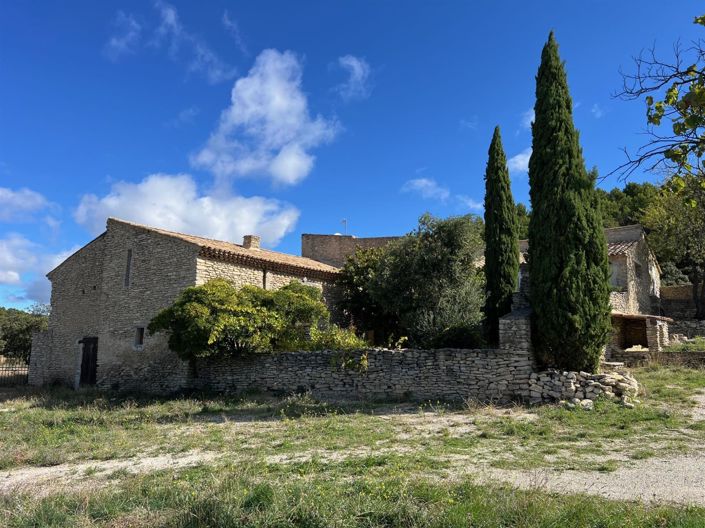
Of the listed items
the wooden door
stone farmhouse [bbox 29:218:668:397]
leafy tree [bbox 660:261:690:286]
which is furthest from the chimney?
leafy tree [bbox 660:261:690:286]

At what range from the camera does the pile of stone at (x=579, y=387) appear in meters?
12.2

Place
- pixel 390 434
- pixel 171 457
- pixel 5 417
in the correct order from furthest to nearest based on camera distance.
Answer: pixel 5 417 < pixel 390 434 < pixel 171 457

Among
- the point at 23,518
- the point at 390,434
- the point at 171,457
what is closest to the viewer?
the point at 23,518

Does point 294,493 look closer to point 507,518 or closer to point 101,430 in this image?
point 507,518

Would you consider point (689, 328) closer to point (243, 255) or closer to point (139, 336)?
point (243, 255)

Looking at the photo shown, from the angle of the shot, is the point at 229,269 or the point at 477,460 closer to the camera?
the point at 477,460

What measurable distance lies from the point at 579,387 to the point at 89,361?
20.3 m

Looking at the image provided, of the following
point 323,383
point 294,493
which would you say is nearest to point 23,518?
point 294,493

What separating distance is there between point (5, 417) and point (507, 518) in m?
14.8

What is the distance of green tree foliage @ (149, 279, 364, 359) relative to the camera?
16.4 metres

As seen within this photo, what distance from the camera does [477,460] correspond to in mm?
8055

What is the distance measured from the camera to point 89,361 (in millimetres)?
23172

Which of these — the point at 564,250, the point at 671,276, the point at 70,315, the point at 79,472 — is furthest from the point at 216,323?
the point at 671,276

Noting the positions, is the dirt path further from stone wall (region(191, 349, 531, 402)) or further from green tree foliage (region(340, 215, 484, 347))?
green tree foliage (region(340, 215, 484, 347))
